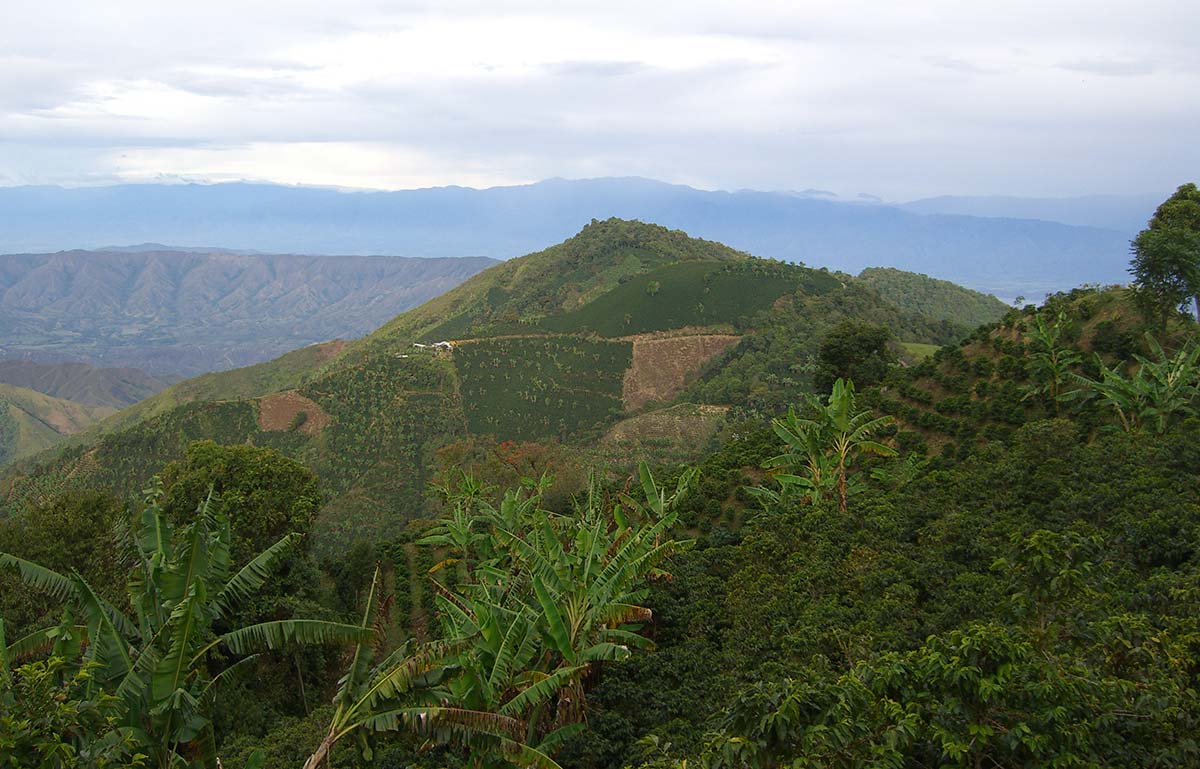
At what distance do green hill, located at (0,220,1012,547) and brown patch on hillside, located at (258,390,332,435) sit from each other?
5.2 inches

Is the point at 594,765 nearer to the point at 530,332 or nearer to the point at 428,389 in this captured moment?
the point at 428,389

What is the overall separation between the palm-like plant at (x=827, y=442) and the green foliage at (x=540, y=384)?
3529 cm

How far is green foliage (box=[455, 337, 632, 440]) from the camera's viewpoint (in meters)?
56.2

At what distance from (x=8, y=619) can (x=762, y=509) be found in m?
19.3

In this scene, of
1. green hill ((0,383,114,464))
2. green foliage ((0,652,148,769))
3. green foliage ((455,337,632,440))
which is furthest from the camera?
green hill ((0,383,114,464))

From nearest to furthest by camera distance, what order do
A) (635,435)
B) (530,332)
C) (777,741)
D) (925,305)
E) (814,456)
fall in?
1. (777,741)
2. (814,456)
3. (635,435)
4. (530,332)
5. (925,305)

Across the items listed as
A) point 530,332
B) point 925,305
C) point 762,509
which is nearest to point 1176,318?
point 762,509

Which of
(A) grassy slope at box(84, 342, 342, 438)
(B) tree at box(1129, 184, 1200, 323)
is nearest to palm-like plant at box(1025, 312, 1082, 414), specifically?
(B) tree at box(1129, 184, 1200, 323)

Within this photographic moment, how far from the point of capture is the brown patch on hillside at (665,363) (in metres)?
60.8

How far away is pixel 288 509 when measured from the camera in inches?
970

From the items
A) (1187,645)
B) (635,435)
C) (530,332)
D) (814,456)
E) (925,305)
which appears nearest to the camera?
(1187,645)

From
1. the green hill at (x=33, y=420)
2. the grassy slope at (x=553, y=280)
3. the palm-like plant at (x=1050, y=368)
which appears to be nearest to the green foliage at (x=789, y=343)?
the grassy slope at (x=553, y=280)

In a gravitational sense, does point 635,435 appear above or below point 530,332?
below

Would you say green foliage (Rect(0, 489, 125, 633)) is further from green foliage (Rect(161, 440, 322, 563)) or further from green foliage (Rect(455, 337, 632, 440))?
green foliage (Rect(455, 337, 632, 440))
